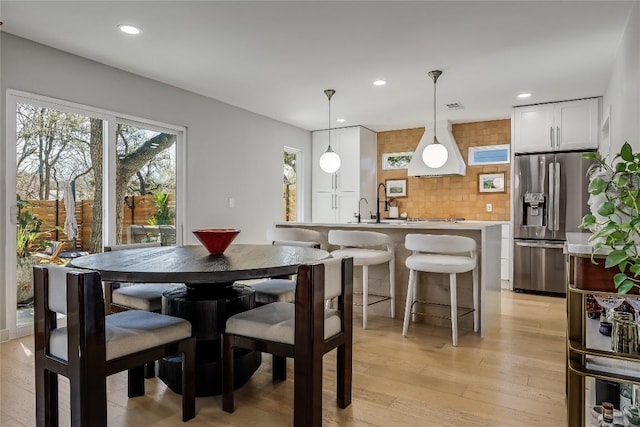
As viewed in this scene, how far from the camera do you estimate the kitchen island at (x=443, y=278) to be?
3324 mm

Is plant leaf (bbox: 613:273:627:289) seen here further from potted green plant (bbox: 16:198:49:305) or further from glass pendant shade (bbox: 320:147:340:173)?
potted green plant (bbox: 16:198:49:305)

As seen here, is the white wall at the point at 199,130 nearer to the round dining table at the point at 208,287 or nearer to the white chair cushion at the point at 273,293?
the round dining table at the point at 208,287

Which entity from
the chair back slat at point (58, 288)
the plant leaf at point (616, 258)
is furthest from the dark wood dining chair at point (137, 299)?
the plant leaf at point (616, 258)

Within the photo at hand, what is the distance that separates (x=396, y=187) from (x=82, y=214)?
15.5ft

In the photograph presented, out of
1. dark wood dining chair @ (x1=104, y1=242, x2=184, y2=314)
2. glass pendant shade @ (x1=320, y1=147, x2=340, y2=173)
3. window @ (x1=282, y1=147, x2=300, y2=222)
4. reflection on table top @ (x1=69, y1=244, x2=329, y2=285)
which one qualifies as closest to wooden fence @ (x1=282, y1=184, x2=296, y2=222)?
window @ (x1=282, y1=147, x2=300, y2=222)

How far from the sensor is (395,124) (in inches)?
249

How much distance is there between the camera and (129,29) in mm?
2959

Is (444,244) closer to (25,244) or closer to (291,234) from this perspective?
(291,234)

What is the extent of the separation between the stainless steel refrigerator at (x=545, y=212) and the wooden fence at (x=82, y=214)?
446 cm

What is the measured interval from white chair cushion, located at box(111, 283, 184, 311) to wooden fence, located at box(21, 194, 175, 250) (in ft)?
4.78

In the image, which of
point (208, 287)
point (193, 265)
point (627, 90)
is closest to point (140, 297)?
point (208, 287)

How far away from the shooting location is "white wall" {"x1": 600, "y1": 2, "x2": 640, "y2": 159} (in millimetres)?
2564

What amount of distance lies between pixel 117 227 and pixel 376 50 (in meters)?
2.95

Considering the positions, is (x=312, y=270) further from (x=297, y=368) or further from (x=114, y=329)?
(x=114, y=329)
